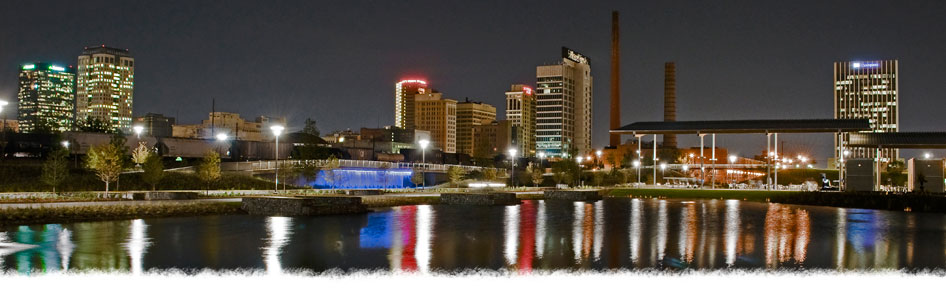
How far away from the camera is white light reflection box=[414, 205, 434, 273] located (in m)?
18.5

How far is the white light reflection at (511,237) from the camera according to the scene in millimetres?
20172

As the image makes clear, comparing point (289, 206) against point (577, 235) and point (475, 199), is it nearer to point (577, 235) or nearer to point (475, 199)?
point (577, 235)

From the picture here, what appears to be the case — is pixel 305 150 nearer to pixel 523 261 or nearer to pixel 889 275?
pixel 523 261

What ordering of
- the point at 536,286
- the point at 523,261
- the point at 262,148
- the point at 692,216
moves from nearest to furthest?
the point at 536,286 < the point at 523,261 < the point at 692,216 < the point at 262,148

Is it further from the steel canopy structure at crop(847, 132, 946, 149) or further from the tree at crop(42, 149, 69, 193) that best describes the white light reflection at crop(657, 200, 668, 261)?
the tree at crop(42, 149, 69, 193)

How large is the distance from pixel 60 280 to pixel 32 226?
12.4 metres

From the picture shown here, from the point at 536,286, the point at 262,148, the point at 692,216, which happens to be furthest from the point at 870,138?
the point at 262,148

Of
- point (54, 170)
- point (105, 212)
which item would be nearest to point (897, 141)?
point (105, 212)

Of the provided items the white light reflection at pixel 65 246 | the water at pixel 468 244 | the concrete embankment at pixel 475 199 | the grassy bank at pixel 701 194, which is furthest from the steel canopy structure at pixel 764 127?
the white light reflection at pixel 65 246

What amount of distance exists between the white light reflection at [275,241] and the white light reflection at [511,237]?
5833 mm

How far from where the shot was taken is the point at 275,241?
2283cm

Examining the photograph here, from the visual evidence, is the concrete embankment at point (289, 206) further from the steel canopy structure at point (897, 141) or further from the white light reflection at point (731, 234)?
the steel canopy structure at point (897, 141)

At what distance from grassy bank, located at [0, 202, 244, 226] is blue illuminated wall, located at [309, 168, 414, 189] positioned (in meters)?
28.5

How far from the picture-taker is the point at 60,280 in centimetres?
1580
